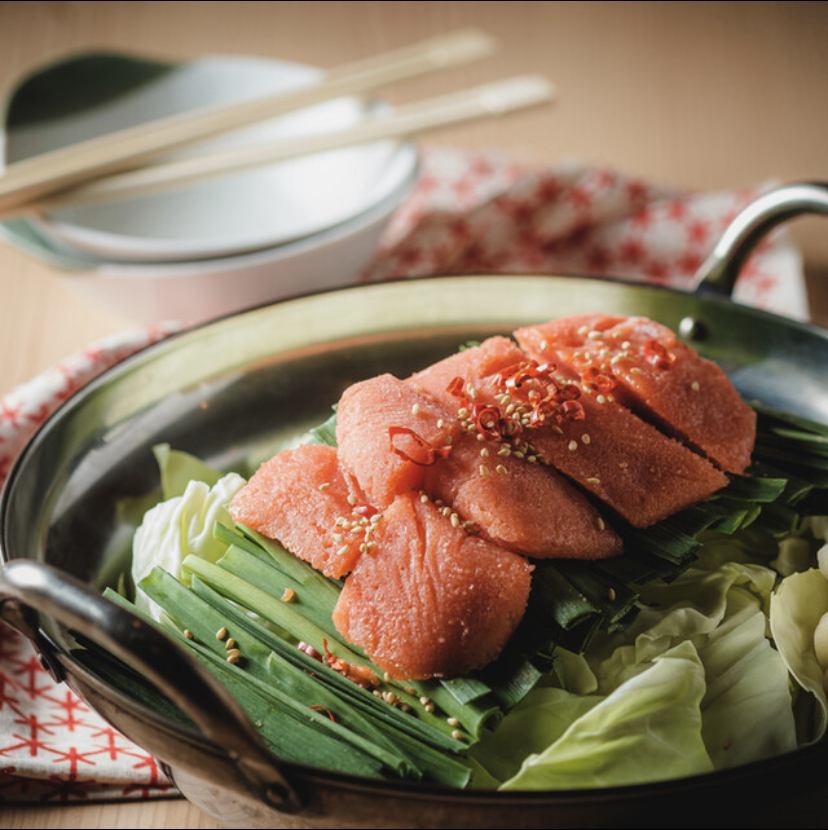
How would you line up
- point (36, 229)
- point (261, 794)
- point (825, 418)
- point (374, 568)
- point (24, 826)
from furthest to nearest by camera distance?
point (36, 229), point (825, 418), point (24, 826), point (374, 568), point (261, 794)

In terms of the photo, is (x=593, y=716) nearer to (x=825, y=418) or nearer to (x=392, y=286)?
(x=825, y=418)

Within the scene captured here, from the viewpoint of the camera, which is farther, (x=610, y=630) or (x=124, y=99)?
(x=124, y=99)

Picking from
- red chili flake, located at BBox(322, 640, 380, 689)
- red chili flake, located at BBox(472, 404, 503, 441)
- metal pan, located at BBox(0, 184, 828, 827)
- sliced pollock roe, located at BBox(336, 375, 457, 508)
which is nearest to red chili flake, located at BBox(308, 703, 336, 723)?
red chili flake, located at BBox(322, 640, 380, 689)

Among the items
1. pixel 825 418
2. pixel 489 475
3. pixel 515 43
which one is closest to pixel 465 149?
pixel 515 43

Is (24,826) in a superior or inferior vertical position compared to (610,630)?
inferior

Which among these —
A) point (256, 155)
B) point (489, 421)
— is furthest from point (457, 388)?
point (256, 155)

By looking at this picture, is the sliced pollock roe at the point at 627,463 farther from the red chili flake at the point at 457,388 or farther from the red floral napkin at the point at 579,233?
the red floral napkin at the point at 579,233
